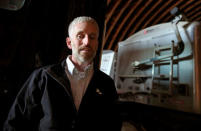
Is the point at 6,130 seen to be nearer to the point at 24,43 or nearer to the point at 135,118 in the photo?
the point at 24,43

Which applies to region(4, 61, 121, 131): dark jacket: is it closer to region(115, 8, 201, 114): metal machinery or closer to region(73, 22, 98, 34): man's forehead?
region(73, 22, 98, 34): man's forehead

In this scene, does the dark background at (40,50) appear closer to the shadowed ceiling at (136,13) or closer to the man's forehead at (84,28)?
the man's forehead at (84,28)

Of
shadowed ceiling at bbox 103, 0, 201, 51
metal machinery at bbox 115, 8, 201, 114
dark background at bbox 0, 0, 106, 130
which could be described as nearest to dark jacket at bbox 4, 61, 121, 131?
dark background at bbox 0, 0, 106, 130

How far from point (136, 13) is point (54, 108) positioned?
551 centimetres

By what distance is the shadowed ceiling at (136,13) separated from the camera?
16.5 feet

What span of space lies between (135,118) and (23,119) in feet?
3.77

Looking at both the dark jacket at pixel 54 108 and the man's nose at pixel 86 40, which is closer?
the dark jacket at pixel 54 108

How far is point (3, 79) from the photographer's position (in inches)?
50.3

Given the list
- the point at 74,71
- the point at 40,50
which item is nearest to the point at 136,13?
the point at 40,50

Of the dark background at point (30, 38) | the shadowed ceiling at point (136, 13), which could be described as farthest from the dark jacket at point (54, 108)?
the shadowed ceiling at point (136, 13)

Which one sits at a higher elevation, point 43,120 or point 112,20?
point 112,20

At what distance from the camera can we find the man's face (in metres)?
1.04

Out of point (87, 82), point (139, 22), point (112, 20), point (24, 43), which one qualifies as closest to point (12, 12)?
point (24, 43)

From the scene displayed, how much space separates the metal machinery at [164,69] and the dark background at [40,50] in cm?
12
